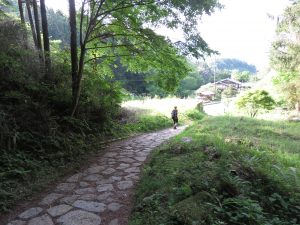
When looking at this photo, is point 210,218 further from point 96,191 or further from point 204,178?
point 96,191

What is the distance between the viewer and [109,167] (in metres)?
5.57

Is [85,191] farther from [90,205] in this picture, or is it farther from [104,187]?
[90,205]

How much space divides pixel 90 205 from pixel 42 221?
0.70 metres

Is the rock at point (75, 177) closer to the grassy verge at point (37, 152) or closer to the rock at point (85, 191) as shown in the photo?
the grassy verge at point (37, 152)

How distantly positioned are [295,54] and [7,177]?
19.1m

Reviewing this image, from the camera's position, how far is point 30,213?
3.44m

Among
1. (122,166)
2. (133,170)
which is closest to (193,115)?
(122,166)

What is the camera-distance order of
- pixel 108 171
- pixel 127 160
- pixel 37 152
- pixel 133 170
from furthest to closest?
1. pixel 127 160
2. pixel 133 170
3. pixel 108 171
4. pixel 37 152

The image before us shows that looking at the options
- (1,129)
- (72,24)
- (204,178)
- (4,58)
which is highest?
(72,24)

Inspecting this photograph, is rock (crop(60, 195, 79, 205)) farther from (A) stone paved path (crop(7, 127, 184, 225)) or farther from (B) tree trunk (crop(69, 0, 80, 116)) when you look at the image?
(B) tree trunk (crop(69, 0, 80, 116))

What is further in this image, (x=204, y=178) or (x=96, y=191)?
(x=96, y=191)

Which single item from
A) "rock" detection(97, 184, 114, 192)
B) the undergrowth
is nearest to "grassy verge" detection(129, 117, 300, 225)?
"rock" detection(97, 184, 114, 192)

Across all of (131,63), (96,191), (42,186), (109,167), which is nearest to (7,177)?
(42,186)

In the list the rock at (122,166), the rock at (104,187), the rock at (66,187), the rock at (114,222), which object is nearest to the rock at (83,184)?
the rock at (66,187)
